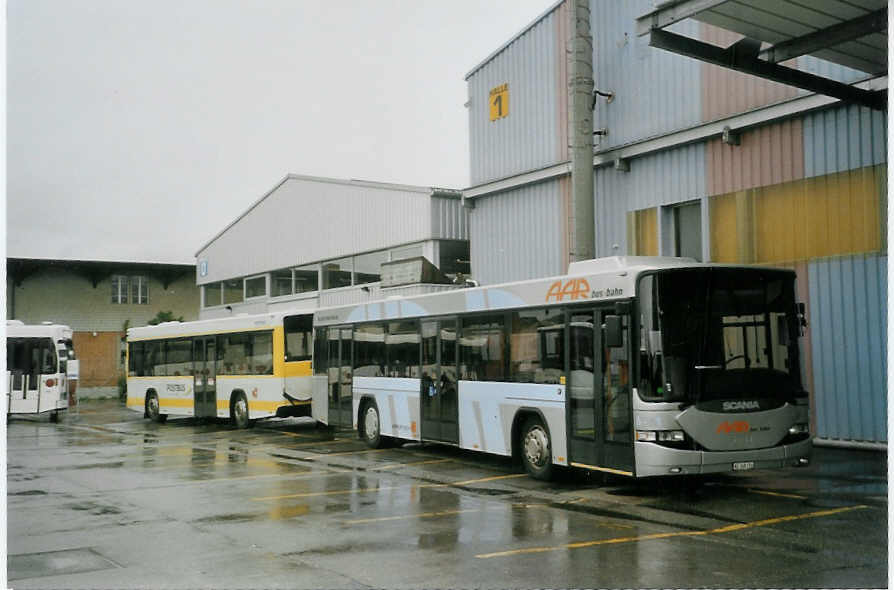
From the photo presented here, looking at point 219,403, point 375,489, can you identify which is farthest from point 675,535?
point 219,403

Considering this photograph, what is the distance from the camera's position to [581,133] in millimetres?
19297

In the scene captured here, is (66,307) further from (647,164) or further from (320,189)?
(647,164)

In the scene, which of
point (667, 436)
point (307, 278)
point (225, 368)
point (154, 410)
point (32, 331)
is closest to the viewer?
point (667, 436)

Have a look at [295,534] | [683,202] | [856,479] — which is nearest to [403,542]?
[295,534]

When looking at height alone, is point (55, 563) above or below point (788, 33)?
below

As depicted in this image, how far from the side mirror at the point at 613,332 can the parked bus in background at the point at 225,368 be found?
41.5ft

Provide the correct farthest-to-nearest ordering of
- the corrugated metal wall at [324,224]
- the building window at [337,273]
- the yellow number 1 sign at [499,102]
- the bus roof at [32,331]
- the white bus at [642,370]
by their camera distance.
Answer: the building window at [337,273]
the bus roof at [32,331]
the corrugated metal wall at [324,224]
the yellow number 1 sign at [499,102]
the white bus at [642,370]

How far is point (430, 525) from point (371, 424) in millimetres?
8698

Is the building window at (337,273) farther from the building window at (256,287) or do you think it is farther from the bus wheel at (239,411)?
the bus wheel at (239,411)

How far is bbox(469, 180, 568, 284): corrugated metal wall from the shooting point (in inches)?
880

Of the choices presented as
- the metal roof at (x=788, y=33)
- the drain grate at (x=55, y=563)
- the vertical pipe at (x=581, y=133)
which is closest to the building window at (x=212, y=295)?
the vertical pipe at (x=581, y=133)

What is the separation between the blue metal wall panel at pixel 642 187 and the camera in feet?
62.3

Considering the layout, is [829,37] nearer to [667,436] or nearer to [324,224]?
[667,436]

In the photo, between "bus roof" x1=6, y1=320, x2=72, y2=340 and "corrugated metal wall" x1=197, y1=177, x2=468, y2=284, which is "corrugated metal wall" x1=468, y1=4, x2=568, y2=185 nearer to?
"corrugated metal wall" x1=197, y1=177, x2=468, y2=284
